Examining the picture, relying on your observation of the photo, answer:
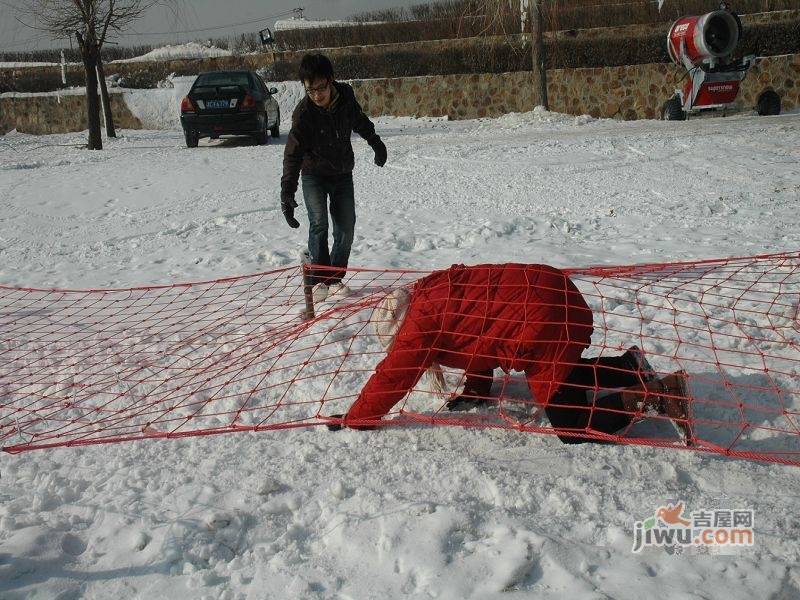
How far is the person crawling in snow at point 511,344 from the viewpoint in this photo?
110 inches

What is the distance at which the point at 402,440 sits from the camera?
3004 mm

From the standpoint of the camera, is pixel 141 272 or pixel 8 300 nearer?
pixel 8 300

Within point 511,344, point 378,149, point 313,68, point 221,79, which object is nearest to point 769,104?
point 221,79

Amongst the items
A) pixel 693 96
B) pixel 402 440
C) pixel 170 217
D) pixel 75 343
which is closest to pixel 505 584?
pixel 402 440

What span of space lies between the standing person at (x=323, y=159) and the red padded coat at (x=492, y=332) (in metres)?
1.50

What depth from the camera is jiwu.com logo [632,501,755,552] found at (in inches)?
89.5

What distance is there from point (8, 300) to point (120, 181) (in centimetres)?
410

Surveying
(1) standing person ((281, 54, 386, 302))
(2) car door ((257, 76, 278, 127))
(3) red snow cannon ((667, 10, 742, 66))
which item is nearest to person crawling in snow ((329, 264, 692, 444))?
(1) standing person ((281, 54, 386, 302))

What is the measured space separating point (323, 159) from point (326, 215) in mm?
356

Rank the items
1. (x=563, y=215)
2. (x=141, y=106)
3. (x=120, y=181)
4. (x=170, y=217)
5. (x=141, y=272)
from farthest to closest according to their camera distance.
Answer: (x=141, y=106) < (x=120, y=181) < (x=170, y=217) < (x=563, y=215) < (x=141, y=272)

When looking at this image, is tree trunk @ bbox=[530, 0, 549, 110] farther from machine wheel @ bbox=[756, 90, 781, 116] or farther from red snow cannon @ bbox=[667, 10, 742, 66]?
machine wheel @ bbox=[756, 90, 781, 116]

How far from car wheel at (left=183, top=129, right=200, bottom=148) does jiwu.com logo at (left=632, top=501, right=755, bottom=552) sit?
1106 cm

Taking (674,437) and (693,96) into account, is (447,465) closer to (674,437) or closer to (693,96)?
(674,437)

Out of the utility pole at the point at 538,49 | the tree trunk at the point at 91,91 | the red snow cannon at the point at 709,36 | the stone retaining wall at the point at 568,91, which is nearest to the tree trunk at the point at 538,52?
the utility pole at the point at 538,49
